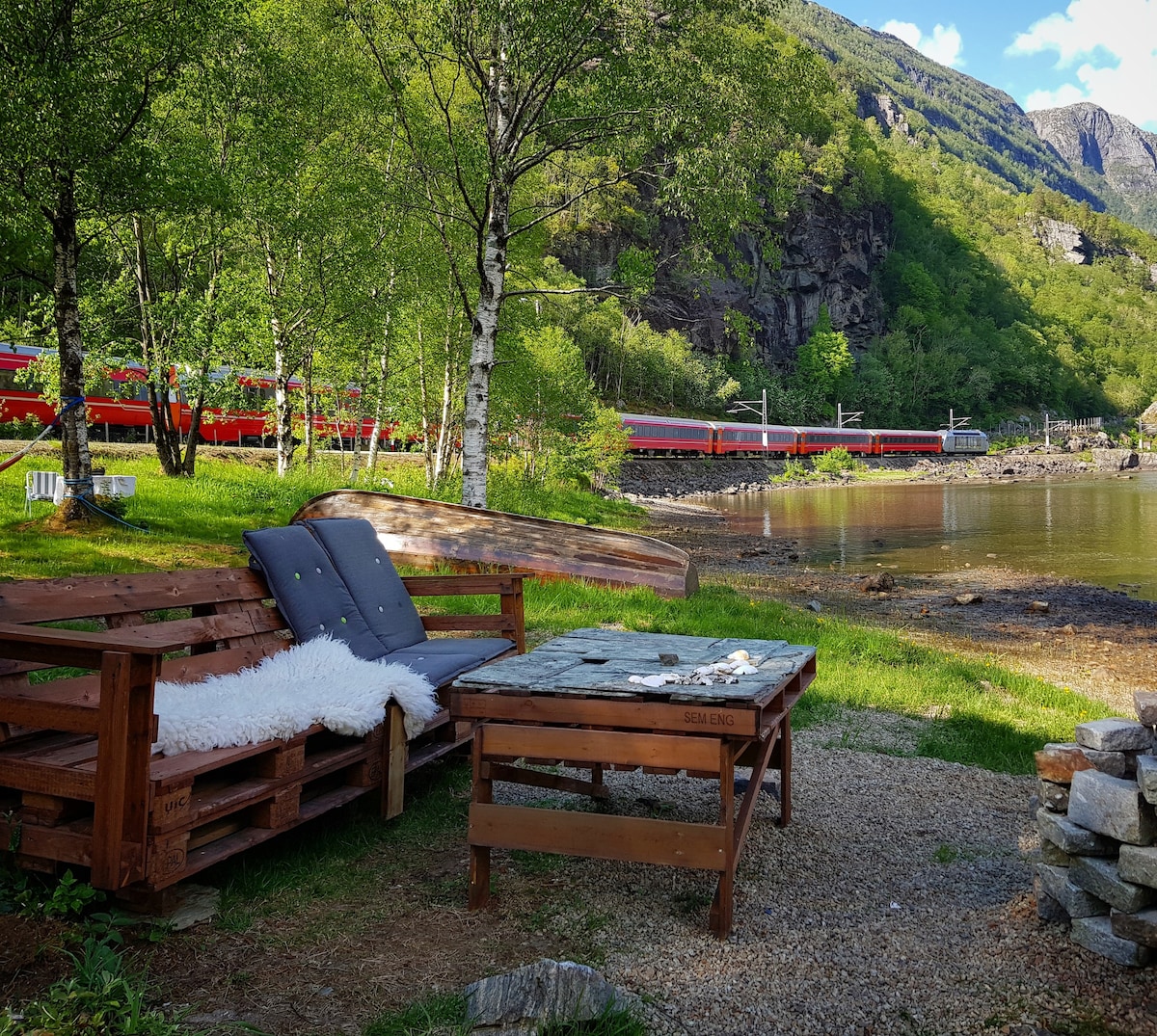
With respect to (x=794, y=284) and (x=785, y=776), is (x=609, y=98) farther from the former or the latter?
(x=794, y=284)

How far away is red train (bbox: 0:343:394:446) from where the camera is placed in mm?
18812

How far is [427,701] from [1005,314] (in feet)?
514

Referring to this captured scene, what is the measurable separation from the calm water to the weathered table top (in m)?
14.3

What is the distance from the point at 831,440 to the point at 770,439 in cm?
845

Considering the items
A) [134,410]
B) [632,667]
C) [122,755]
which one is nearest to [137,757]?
[122,755]

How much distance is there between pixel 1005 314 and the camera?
461 ft

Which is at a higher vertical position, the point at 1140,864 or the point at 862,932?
the point at 1140,864

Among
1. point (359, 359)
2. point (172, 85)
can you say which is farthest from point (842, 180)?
point (172, 85)

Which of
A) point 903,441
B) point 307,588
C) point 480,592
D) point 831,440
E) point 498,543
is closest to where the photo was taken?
point 307,588

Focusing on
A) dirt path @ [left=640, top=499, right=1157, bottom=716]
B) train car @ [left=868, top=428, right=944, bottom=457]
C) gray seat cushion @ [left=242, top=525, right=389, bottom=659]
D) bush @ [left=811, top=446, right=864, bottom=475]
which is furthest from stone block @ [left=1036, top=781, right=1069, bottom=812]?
train car @ [left=868, top=428, right=944, bottom=457]

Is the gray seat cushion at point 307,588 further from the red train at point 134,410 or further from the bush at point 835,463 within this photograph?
the bush at point 835,463

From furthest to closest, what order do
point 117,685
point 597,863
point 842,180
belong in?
point 842,180 < point 597,863 < point 117,685

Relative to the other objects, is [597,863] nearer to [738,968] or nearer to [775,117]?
[738,968]

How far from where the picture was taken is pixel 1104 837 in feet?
9.41
